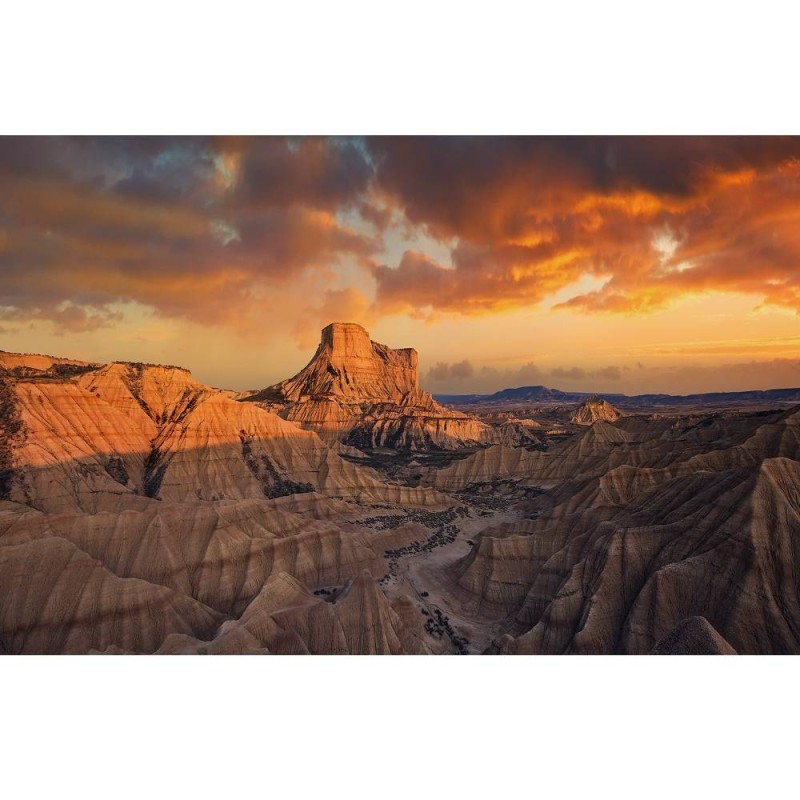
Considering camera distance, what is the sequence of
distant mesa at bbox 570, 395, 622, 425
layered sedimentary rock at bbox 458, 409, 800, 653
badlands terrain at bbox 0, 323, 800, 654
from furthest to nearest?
distant mesa at bbox 570, 395, 622, 425, badlands terrain at bbox 0, 323, 800, 654, layered sedimentary rock at bbox 458, 409, 800, 653

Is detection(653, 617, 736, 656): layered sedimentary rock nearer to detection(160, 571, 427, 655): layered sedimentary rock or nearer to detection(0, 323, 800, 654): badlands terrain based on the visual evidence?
detection(0, 323, 800, 654): badlands terrain

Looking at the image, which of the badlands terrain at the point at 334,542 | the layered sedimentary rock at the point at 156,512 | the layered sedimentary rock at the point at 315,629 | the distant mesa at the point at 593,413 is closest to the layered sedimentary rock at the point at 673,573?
the badlands terrain at the point at 334,542

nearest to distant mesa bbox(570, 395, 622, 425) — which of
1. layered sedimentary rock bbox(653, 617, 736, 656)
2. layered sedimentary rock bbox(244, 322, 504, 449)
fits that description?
layered sedimentary rock bbox(244, 322, 504, 449)

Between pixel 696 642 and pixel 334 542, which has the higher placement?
pixel 696 642

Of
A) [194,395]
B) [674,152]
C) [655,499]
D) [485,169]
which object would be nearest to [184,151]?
[485,169]

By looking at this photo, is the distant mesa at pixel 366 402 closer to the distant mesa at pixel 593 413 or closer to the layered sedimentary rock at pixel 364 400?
the layered sedimentary rock at pixel 364 400

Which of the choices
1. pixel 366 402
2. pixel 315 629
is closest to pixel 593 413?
pixel 366 402

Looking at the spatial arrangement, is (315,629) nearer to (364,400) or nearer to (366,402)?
(366,402)
